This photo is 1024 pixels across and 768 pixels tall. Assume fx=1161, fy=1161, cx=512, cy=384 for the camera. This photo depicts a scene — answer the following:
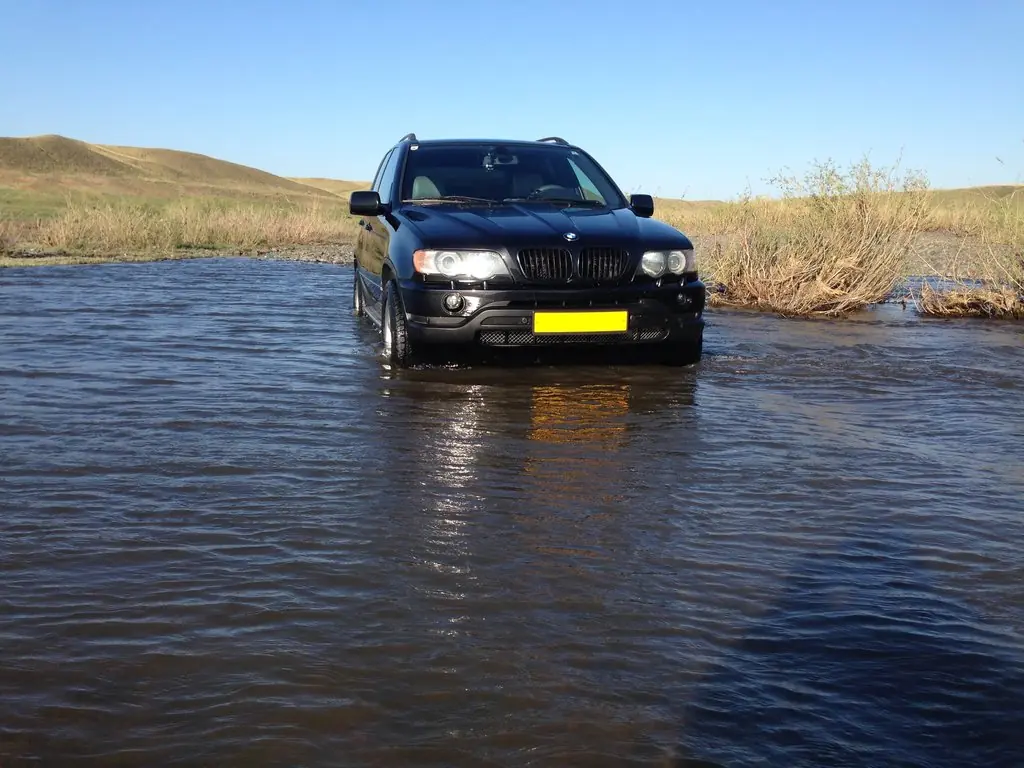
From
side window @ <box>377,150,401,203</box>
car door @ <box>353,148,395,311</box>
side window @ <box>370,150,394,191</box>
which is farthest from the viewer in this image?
side window @ <box>370,150,394,191</box>

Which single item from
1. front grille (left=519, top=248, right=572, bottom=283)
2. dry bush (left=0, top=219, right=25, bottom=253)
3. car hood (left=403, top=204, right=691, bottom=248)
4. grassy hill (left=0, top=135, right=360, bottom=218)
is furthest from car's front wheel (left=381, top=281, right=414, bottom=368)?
grassy hill (left=0, top=135, right=360, bottom=218)

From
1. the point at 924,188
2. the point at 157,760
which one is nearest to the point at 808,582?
the point at 157,760

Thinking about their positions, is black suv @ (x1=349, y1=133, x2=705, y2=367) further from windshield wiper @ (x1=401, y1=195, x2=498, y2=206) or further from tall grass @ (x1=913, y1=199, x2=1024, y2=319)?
tall grass @ (x1=913, y1=199, x2=1024, y2=319)

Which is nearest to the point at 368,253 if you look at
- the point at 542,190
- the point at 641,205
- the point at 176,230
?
the point at 542,190

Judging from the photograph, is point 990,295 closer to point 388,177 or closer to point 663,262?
point 663,262

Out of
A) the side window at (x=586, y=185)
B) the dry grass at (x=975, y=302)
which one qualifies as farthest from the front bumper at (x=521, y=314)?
the dry grass at (x=975, y=302)

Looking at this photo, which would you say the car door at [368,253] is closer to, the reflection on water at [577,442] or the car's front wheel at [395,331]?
the car's front wheel at [395,331]

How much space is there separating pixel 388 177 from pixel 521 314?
2.95 m

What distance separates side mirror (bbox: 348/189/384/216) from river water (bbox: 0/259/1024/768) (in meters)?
1.72

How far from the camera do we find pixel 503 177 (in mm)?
8883

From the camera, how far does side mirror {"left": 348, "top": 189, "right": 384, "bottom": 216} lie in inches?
337

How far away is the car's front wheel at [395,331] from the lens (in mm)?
7766

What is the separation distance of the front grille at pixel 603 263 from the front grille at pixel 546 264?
0.36 ft

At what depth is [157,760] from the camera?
8.04ft
